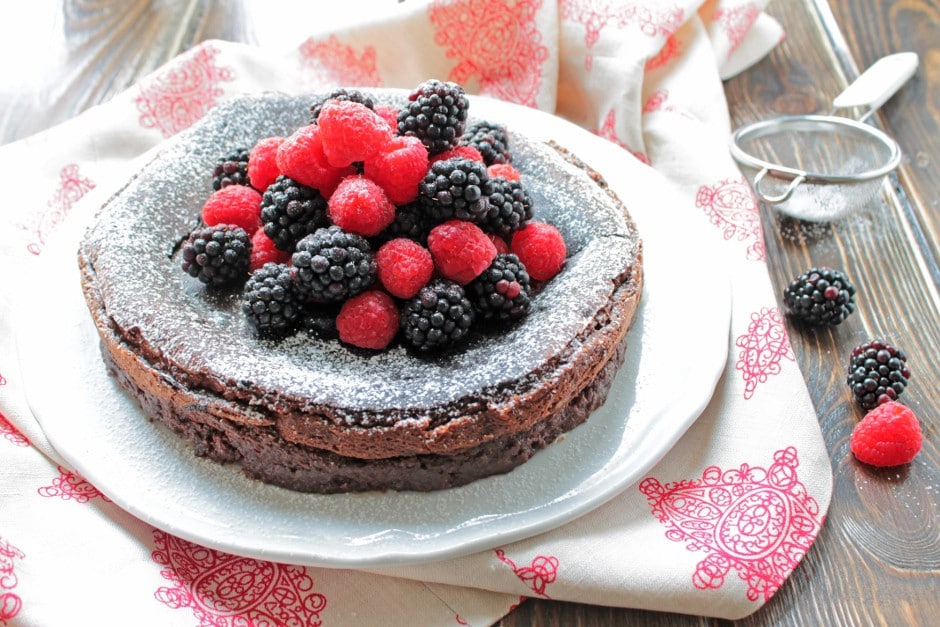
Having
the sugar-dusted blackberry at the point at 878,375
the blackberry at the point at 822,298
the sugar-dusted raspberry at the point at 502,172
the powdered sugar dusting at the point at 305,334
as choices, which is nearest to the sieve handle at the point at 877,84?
the blackberry at the point at 822,298

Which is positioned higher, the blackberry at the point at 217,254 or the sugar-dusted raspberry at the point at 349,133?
the sugar-dusted raspberry at the point at 349,133

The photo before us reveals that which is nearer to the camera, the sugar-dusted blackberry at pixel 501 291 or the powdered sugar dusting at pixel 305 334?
the powdered sugar dusting at pixel 305 334

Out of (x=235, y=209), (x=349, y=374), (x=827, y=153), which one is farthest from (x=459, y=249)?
(x=827, y=153)

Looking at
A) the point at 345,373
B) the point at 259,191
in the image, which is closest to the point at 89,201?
the point at 259,191

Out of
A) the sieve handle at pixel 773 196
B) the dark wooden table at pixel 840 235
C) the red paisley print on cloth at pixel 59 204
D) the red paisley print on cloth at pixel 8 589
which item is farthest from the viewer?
the sieve handle at pixel 773 196

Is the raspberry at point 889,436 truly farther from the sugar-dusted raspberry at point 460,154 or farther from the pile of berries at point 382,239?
the sugar-dusted raspberry at point 460,154

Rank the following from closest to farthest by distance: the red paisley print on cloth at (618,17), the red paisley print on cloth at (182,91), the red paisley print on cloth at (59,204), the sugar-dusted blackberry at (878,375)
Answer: the sugar-dusted blackberry at (878,375) → the red paisley print on cloth at (59,204) → the red paisley print on cloth at (182,91) → the red paisley print on cloth at (618,17)

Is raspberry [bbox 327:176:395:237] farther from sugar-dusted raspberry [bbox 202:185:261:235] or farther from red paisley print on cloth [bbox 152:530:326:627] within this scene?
red paisley print on cloth [bbox 152:530:326:627]
